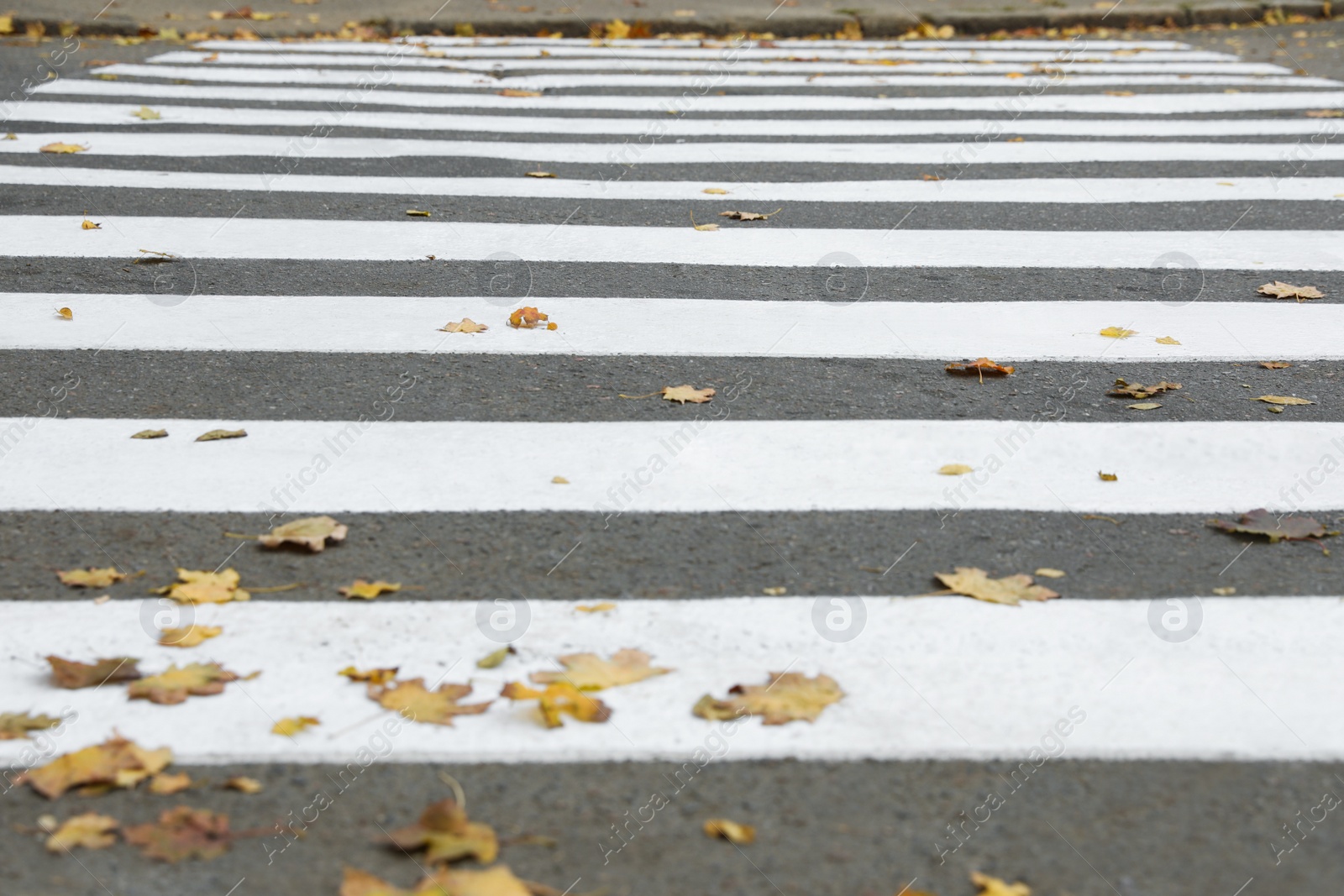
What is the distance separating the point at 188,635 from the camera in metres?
2.51

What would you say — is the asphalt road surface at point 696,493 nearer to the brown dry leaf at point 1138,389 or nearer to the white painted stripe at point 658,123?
the brown dry leaf at point 1138,389

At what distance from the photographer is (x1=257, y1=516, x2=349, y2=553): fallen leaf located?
2842 mm

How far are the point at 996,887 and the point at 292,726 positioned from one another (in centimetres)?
123

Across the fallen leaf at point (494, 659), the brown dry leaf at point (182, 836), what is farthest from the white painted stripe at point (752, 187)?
the brown dry leaf at point (182, 836)

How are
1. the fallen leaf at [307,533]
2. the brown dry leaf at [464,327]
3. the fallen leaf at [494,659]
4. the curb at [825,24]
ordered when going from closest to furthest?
the fallen leaf at [494,659] < the fallen leaf at [307,533] < the brown dry leaf at [464,327] < the curb at [825,24]

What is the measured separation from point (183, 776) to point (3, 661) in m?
0.59

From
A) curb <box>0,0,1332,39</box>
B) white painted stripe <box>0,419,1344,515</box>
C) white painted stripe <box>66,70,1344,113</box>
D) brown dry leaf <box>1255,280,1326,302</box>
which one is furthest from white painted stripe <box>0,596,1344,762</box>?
curb <box>0,0,1332,39</box>

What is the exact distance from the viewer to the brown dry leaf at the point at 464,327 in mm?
4145

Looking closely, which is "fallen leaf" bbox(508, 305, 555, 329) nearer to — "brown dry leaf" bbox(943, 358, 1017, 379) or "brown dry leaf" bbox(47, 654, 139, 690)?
"brown dry leaf" bbox(943, 358, 1017, 379)

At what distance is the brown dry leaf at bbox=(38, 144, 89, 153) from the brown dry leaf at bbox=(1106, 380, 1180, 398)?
5.20 meters

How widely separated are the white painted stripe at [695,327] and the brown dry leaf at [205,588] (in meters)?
1.39

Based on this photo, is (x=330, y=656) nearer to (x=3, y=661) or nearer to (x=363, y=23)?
(x=3, y=661)

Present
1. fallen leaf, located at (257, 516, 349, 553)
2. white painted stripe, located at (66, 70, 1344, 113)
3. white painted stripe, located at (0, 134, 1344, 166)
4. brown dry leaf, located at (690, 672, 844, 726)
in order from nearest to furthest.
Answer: brown dry leaf, located at (690, 672, 844, 726) < fallen leaf, located at (257, 516, 349, 553) < white painted stripe, located at (0, 134, 1344, 166) < white painted stripe, located at (66, 70, 1344, 113)

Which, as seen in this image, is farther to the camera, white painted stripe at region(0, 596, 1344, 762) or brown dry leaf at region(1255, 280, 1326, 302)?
brown dry leaf at region(1255, 280, 1326, 302)
